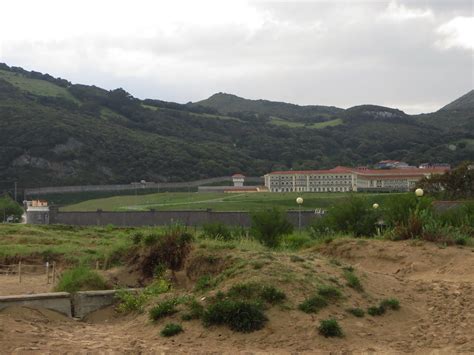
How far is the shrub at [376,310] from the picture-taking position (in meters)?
10.1

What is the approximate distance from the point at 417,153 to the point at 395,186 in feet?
175

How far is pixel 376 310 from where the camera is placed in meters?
10.1

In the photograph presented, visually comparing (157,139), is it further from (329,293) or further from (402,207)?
(329,293)

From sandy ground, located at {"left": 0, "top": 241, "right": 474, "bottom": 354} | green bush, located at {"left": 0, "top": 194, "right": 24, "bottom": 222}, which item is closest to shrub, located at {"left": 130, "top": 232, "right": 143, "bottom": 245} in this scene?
sandy ground, located at {"left": 0, "top": 241, "right": 474, "bottom": 354}

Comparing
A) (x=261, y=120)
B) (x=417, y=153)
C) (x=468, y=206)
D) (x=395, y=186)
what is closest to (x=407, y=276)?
(x=468, y=206)

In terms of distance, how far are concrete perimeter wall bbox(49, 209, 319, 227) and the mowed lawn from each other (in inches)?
291

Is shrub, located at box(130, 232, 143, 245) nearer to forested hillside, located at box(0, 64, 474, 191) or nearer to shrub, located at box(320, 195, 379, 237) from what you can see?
shrub, located at box(320, 195, 379, 237)

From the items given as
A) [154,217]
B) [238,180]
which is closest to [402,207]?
[154,217]

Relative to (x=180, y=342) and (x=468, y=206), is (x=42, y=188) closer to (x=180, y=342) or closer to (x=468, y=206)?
(x=468, y=206)

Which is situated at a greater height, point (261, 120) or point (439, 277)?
point (261, 120)

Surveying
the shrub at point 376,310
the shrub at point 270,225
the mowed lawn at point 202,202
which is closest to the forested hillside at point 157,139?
the mowed lawn at point 202,202

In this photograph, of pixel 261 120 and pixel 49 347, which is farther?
pixel 261 120

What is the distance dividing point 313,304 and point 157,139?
126405mm

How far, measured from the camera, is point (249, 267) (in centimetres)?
1106
